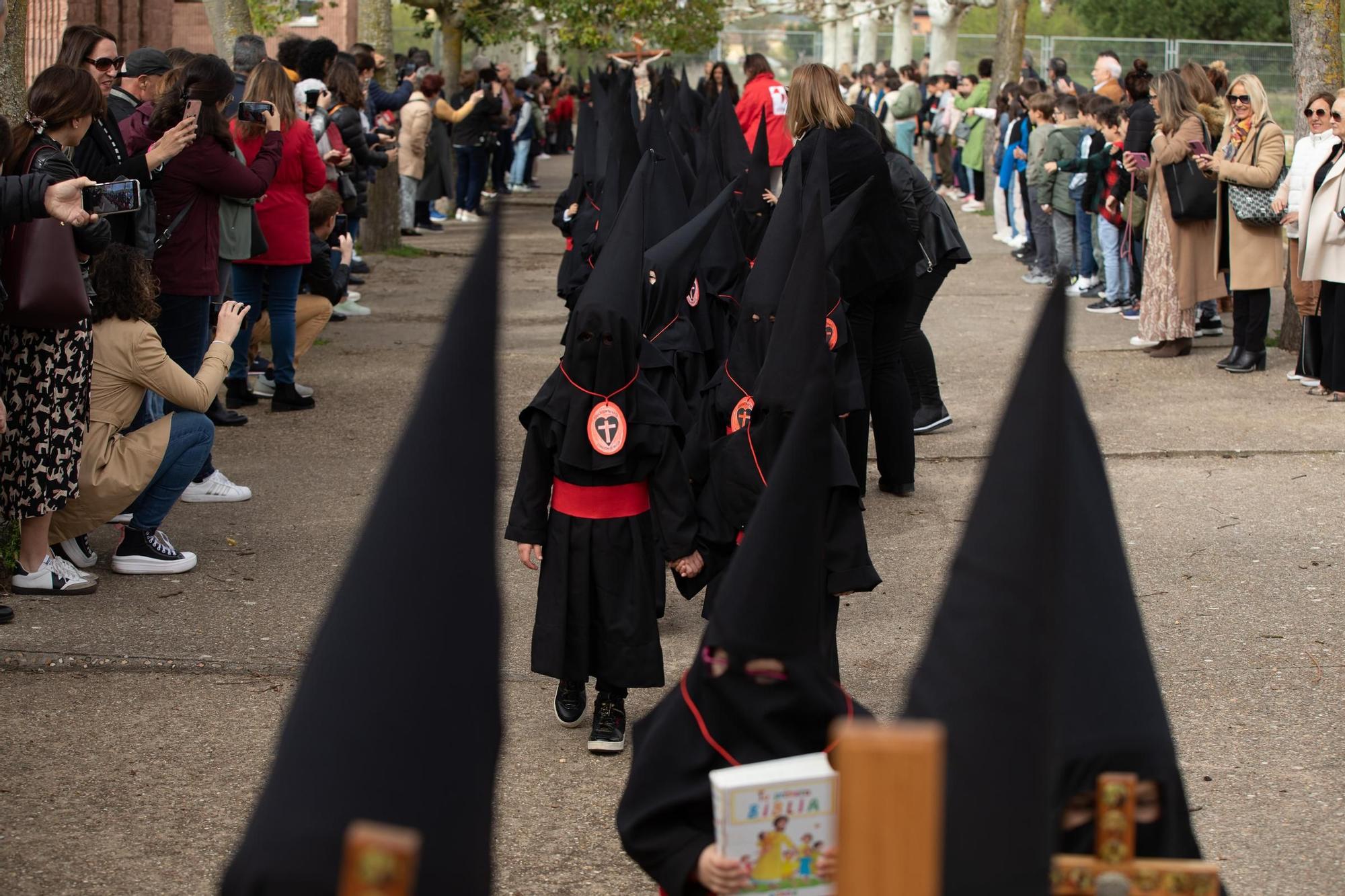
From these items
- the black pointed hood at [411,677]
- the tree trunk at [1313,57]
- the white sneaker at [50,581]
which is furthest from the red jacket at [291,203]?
the black pointed hood at [411,677]

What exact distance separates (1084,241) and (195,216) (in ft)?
28.6

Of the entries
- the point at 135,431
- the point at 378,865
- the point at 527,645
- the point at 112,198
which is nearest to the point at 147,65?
the point at 112,198

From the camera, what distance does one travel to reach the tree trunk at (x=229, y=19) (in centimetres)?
1255

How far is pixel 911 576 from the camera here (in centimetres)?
691

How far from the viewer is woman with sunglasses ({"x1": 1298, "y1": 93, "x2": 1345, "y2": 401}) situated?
948cm

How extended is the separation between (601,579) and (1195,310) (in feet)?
27.3

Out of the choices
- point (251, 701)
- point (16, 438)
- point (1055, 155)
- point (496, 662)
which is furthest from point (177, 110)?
point (1055, 155)

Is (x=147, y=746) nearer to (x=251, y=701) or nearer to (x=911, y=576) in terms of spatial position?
(x=251, y=701)

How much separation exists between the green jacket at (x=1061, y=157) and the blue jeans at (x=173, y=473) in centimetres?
931

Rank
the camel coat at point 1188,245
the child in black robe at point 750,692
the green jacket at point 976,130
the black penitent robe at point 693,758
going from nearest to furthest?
the child in black robe at point 750,692, the black penitent robe at point 693,758, the camel coat at point 1188,245, the green jacket at point 976,130

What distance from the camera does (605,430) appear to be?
16.3 feet

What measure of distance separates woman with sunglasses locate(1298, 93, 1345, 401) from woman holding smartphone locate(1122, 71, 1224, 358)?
1408mm

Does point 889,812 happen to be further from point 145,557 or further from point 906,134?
point 906,134

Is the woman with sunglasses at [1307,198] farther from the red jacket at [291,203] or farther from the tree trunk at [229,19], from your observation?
the tree trunk at [229,19]
